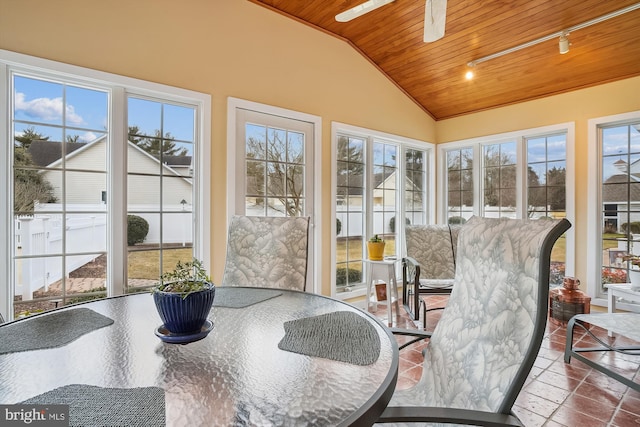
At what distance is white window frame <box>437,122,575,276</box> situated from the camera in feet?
12.4

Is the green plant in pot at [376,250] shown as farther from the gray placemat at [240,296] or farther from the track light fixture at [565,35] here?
the track light fixture at [565,35]

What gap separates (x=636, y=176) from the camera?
3484 mm

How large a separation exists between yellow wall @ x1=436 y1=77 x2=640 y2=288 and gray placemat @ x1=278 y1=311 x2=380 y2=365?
3722 mm

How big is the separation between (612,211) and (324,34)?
3743 millimetres

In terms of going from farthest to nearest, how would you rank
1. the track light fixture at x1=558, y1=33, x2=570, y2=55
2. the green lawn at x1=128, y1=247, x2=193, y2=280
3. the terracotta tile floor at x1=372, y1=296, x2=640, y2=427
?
1. the track light fixture at x1=558, y1=33, x2=570, y2=55
2. the green lawn at x1=128, y1=247, x2=193, y2=280
3. the terracotta tile floor at x1=372, y1=296, x2=640, y2=427

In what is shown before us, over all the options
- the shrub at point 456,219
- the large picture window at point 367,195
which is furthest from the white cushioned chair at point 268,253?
the shrub at point 456,219

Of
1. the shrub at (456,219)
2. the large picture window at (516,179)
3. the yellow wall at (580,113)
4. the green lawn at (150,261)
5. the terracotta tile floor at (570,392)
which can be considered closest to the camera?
the terracotta tile floor at (570,392)

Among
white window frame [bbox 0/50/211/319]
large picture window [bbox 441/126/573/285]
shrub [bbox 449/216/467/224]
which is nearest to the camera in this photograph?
white window frame [bbox 0/50/211/319]

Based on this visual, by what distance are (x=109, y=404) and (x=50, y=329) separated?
0.65m

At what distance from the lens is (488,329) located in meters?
1.02

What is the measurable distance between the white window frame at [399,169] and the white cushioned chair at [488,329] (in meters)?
2.48

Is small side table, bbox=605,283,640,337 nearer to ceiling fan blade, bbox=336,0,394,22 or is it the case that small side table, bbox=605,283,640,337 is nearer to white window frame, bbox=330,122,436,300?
white window frame, bbox=330,122,436,300

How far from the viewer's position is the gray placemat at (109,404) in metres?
0.64

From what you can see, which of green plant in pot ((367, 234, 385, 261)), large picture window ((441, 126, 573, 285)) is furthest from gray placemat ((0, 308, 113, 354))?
large picture window ((441, 126, 573, 285))
